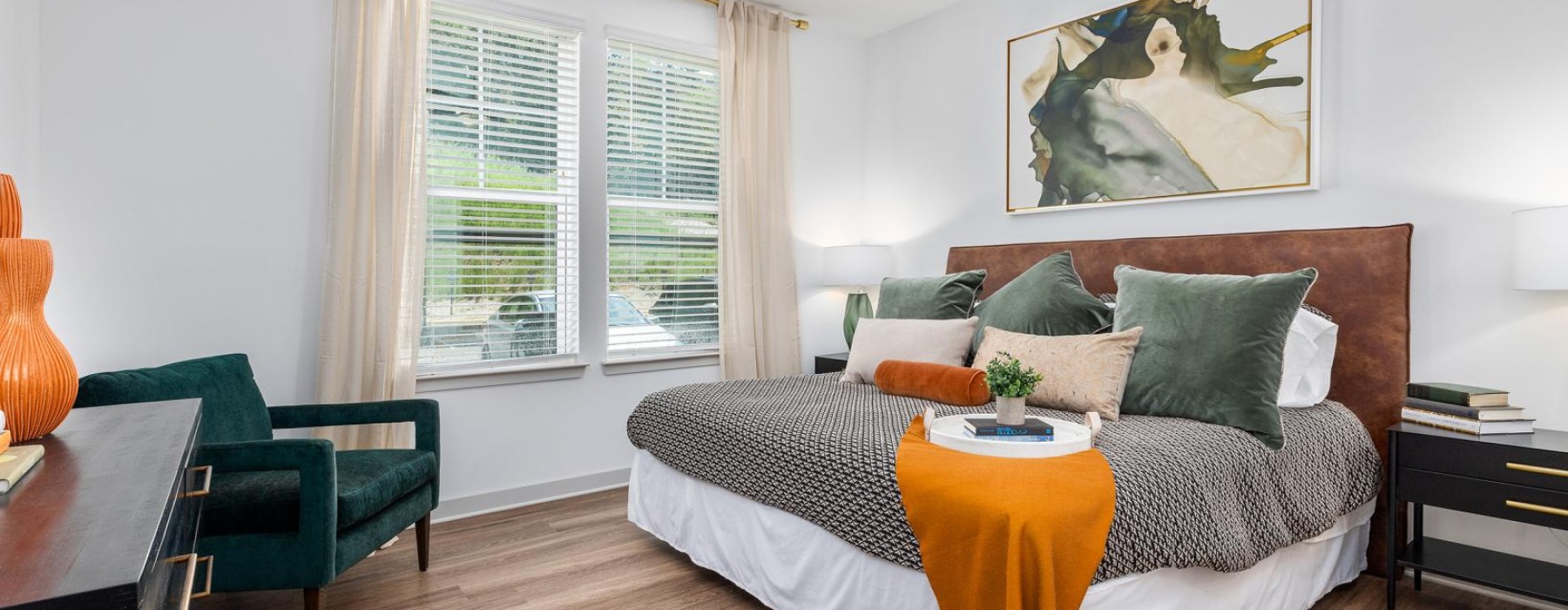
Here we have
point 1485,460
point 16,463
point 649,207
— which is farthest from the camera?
point 649,207

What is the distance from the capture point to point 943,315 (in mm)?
3326

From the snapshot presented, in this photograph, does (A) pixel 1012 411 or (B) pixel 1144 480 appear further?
(A) pixel 1012 411

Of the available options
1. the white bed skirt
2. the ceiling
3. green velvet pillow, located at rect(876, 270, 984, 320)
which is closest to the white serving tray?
the white bed skirt

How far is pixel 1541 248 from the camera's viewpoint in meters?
2.17

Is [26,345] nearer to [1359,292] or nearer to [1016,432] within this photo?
[1016,432]

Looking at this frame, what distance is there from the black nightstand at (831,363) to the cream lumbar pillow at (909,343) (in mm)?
873

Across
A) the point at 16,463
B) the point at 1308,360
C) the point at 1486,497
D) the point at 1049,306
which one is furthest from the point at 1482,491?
the point at 16,463

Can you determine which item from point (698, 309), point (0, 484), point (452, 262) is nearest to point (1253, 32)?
point (698, 309)

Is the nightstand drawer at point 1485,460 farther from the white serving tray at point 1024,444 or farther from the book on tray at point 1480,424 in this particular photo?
the white serving tray at point 1024,444

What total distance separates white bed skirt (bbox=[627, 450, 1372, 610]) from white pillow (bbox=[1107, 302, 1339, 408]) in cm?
40

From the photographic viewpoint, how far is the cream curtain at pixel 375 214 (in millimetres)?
2986

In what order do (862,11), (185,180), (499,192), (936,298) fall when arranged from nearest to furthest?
(185,180) → (936,298) → (499,192) → (862,11)

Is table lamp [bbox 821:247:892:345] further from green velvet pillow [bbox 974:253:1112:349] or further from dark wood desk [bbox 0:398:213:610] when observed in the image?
dark wood desk [bbox 0:398:213:610]

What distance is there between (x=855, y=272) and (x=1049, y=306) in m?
1.62
